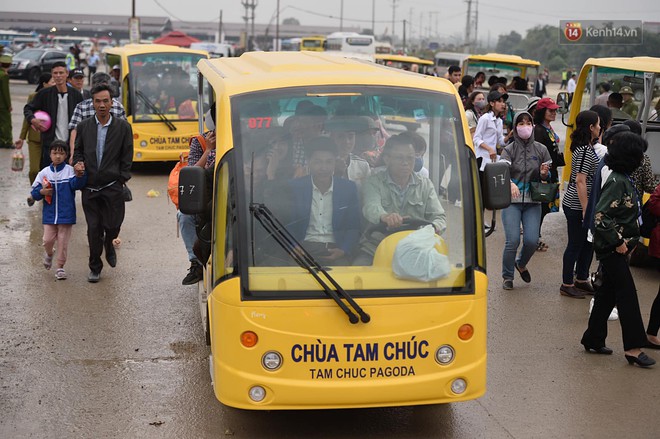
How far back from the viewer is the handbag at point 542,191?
368 inches

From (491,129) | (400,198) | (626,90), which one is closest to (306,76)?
(400,198)

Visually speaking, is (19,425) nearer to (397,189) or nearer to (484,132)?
(397,189)

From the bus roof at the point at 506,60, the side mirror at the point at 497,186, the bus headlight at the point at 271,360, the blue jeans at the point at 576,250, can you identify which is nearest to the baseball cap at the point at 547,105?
the blue jeans at the point at 576,250

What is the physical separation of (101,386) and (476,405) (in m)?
2.53

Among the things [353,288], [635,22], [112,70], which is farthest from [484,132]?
[635,22]

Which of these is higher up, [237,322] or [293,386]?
[237,322]

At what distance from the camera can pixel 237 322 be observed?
5500mm

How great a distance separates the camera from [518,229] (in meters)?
9.48

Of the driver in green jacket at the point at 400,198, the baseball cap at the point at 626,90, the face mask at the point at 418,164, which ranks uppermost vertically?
→ the baseball cap at the point at 626,90

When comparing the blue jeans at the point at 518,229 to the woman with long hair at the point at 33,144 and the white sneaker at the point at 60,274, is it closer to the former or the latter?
the white sneaker at the point at 60,274

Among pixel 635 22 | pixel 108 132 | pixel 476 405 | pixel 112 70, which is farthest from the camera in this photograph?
pixel 635 22

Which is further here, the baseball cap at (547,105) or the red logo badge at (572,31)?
the red logo badge at (572,31)

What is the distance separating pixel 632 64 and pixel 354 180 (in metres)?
6.86
